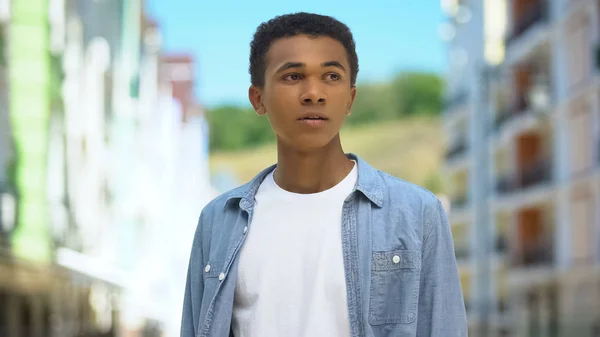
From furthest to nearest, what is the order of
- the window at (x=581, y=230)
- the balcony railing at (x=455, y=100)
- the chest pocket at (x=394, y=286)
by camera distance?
the balcony railing at (x=455, y=100), the window at (x=581, y=230), the chest pocket at (x=394, y=286)

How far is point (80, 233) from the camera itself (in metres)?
29.3

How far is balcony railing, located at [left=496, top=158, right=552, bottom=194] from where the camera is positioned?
42.0 m

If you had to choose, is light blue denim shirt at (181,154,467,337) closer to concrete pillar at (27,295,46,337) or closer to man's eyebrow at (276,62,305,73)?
man's eyebrow at (276,62,305,73)

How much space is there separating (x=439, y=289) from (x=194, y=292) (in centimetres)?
62

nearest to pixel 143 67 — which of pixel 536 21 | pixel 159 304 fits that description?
pixel 159 304

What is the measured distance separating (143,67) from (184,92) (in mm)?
24172

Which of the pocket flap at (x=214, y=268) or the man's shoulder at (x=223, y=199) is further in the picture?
the man's shoulder at (x=223, y=199)

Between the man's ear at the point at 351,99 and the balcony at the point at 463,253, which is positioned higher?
the balcony at the point at 463,253

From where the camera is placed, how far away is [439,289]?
8.29 feet

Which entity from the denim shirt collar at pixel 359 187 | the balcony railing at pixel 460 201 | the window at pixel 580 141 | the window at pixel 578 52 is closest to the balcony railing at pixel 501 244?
the balcony railing at pixel 460 201

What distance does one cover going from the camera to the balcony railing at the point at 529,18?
4141 centimetres

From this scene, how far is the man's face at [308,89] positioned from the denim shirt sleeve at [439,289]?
1.02 feet

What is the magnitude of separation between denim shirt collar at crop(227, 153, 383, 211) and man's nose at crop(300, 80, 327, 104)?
0.21 metres

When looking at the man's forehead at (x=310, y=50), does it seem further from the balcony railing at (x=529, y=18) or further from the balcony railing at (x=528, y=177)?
the balcony railing at (x=528, y=177)
